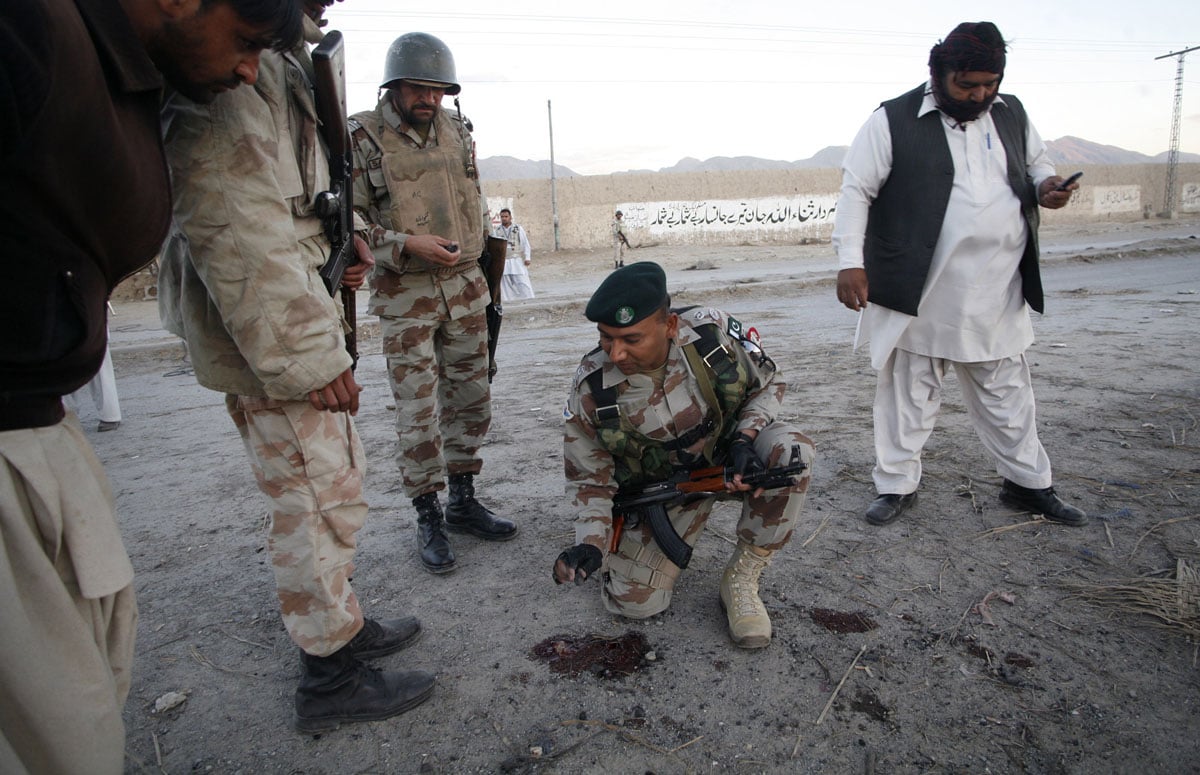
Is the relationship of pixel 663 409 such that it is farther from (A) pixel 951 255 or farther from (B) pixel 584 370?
(A) pixel 951 255

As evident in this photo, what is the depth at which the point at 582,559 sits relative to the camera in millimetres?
1988

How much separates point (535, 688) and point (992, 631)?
4.45 feet

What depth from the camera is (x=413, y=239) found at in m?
2.61

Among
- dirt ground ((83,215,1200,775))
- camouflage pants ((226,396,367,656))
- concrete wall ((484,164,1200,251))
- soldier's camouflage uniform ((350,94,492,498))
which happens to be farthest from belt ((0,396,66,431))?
concrete wall ((484,164,1200,251))

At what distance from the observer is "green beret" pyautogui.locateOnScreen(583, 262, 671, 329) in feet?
A: 6.88

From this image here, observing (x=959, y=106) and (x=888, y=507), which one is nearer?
A: (x=959, y=106)

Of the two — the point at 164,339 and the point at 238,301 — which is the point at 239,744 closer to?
the point at 238,301

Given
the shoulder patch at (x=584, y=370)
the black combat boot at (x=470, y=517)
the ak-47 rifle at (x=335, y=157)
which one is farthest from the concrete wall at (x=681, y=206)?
the ak-47 rifle at (x=335, y=157)

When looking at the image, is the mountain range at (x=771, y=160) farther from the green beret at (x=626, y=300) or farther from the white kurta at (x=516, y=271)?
the green beret at (x=626, y=300)

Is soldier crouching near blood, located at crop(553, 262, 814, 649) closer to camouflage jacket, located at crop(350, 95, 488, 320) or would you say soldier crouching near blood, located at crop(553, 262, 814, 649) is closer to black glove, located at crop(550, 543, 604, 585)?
black glove, located at crop(550, 543, 604, 585)

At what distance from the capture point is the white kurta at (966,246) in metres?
2.74

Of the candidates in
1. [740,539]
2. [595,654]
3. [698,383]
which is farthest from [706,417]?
[595,654]

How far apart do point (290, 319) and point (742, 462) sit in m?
1.29

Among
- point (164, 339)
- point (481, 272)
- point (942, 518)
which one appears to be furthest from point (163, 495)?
point (164, 339)
